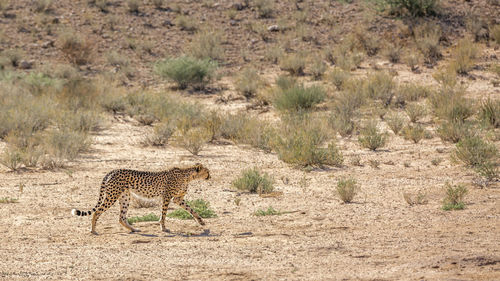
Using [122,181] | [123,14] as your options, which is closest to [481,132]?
[122,181]

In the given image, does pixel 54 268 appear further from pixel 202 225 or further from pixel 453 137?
pixel 453 137

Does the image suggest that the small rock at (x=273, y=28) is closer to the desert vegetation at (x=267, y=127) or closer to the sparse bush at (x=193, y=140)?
the desert vegetation at (x=267, y=127)

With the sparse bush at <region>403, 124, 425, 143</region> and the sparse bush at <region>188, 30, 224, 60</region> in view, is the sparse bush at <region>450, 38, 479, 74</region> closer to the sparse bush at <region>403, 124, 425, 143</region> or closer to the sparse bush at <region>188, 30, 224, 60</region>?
the sparse bush at <region>403, 124, 425, 143</region>

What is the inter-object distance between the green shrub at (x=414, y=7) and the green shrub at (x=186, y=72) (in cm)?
927

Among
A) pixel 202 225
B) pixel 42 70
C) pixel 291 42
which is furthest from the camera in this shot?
pixel 291 42

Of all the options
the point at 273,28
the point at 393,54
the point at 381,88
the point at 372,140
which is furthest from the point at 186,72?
the point at 372,140

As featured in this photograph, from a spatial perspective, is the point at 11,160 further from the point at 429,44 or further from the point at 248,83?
the point at 429,44

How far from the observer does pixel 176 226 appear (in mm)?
9508

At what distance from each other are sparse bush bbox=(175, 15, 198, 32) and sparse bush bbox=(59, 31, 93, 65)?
4.49 m

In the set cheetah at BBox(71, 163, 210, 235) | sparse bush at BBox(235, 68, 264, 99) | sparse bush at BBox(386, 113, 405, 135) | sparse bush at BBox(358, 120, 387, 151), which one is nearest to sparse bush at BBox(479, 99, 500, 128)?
A: sparse bush at BBox(386, 113, 405, 135)

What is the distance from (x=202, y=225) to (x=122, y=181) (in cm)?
126

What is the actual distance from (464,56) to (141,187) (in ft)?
56.3

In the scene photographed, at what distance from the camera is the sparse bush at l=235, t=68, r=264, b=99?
22.2 meters

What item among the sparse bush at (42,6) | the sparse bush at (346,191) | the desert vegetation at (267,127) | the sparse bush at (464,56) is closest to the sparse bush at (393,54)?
the desert vegetation at (267,127)
